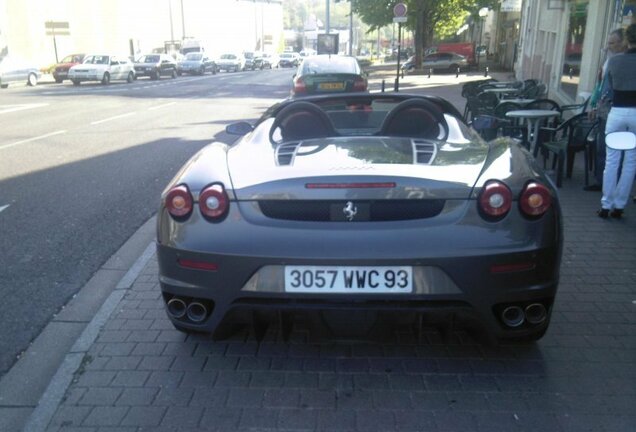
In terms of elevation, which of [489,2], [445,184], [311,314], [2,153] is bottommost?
[2,153]

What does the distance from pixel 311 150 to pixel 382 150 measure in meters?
0.39

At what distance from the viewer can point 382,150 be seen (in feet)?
11.1

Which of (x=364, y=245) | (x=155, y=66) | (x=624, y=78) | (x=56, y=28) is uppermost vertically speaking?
(x=56, y=28)

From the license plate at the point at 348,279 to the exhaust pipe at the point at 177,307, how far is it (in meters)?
0.61

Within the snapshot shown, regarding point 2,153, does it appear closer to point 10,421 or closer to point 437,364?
point 10,421

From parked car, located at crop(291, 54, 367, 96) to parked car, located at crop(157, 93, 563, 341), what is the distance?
37.8 feet

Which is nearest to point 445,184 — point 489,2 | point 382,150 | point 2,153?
point 382,150

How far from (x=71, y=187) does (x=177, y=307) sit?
548 cm

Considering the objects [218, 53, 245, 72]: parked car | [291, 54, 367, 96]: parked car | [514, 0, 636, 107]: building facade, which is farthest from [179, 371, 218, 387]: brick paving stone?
[218, 53, 245, 72]: parked car

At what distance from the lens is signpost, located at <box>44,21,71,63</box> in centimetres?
4307

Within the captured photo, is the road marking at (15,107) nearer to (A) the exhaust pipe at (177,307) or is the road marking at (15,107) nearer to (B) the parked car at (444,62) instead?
(A) the exhaust pipe at (177,307)

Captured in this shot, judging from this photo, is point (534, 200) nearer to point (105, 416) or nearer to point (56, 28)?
point (105, 416)

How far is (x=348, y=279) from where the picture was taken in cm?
276

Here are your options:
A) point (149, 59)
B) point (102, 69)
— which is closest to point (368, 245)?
point (102, 69)
